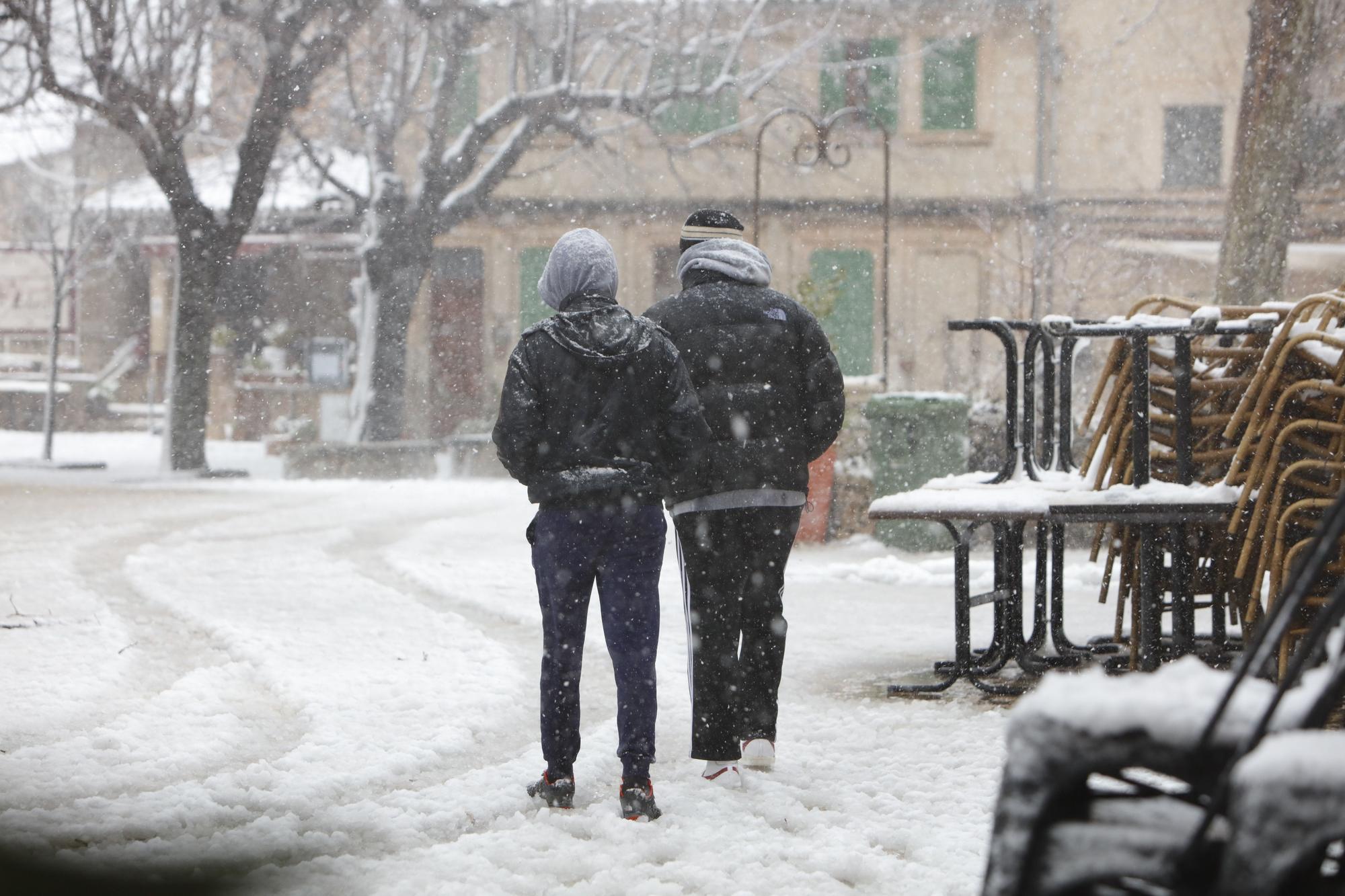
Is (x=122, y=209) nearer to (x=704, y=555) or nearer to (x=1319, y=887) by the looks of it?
(x=704, y=555)

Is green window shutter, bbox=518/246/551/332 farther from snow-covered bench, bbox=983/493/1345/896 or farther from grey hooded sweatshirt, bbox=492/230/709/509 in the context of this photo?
snow-covered bench, bbox=983/493/1345/896

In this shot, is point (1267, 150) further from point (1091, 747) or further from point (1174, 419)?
point (1091, 747)

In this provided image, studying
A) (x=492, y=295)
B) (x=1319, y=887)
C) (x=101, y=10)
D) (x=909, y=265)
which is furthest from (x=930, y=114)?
(x=1319, y=887)

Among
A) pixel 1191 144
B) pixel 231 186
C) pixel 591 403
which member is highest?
pixel 1191 144

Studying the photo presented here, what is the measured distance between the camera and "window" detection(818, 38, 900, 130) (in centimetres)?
2655

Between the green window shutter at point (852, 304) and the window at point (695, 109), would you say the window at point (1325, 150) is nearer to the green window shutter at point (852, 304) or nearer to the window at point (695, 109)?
the green window shutter at point (852, 304)

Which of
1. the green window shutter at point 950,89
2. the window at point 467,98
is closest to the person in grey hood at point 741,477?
the green window shutter at point 950,89

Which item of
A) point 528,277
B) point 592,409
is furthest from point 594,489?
point 528,277

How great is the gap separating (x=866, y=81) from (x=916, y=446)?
1570 centimetres

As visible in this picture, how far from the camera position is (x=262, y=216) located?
27.0 m

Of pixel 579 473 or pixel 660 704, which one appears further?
pixel 660 704

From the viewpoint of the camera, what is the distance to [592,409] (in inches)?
173

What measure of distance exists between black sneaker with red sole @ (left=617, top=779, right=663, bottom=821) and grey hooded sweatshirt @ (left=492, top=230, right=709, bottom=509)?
0.78 meters

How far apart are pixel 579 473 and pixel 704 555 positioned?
0.70 m
